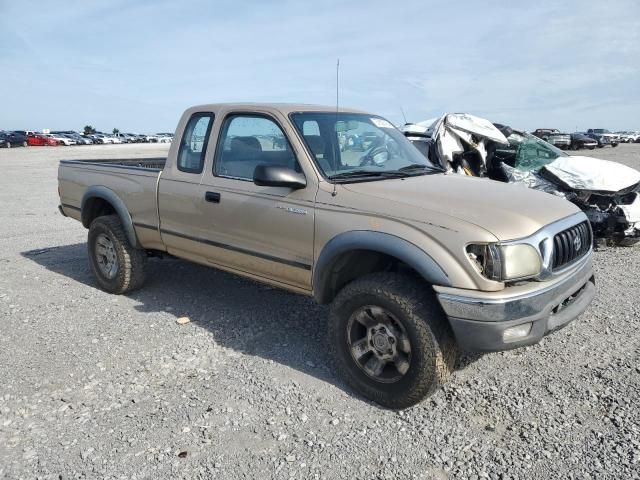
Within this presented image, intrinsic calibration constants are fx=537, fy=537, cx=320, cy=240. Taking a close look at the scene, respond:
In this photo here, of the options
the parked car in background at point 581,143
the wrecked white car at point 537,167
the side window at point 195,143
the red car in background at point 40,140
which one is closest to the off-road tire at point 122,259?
the side window at point 195,143

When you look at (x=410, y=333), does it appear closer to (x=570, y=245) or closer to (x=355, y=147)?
(x=570, y=245)

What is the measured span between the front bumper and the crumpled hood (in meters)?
4.74

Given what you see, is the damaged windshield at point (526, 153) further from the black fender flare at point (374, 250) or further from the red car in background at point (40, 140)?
the red car in background at point (40, 140)

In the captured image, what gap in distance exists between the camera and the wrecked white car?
7270 millimetres

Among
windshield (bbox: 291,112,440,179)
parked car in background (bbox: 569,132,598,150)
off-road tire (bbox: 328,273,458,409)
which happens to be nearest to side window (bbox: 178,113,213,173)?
windshield (bbox: 291,112,440,179)

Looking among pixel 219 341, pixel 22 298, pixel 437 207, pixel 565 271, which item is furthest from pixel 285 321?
pixel 22 298

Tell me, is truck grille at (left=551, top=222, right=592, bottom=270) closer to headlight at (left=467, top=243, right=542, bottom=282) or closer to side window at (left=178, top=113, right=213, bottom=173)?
headlight at (left=467, top=243, right=542, bottom=282)

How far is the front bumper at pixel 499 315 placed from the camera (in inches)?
118

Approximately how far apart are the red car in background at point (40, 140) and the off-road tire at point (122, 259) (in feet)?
158

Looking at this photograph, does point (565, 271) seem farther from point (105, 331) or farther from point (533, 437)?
point (105, 331)

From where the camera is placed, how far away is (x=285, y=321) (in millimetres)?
4820

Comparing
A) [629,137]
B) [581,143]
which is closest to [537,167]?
[581,143]

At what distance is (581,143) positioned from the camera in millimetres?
37250

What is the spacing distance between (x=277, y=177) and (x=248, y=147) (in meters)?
0.87
